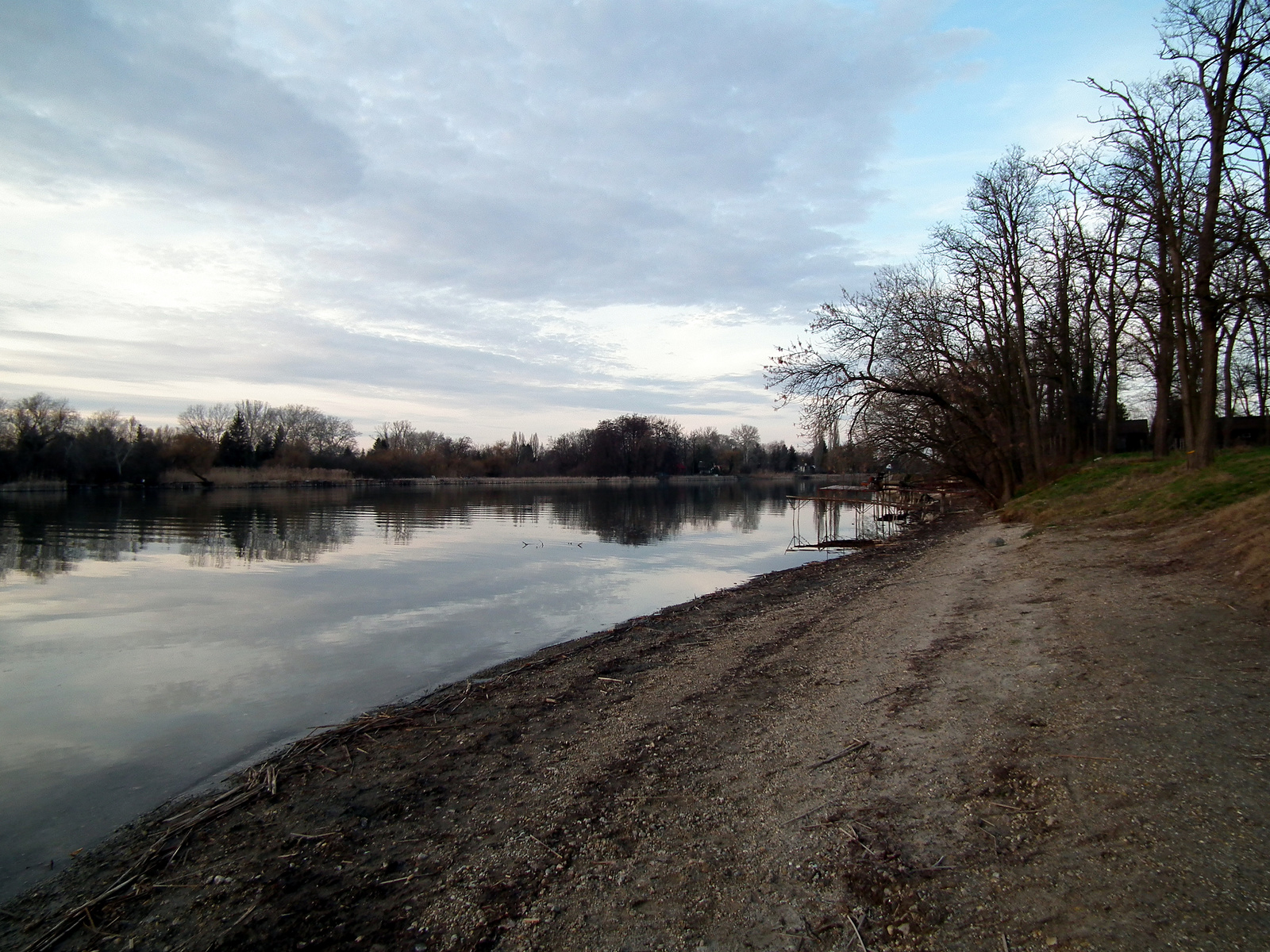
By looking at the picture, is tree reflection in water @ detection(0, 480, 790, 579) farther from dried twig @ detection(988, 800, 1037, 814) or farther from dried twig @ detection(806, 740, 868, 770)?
dried twig @ detection(988, 800, 1037, 814)

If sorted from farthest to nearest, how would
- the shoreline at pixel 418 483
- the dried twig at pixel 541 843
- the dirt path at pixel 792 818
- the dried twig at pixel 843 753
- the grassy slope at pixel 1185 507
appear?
the shoreline at pixel 418 483 → the grassy slope at pixel 1185 507 → the dried twig at pixel 843 753 → the dried twig at pixel 541 843 → the dirt path at pixel 792 818

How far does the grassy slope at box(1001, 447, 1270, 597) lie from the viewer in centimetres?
879

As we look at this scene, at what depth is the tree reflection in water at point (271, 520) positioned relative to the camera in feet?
77.0

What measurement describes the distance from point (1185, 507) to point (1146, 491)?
3223 millimetres

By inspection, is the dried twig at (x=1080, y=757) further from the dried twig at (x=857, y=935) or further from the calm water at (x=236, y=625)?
the calm water at (x=236, y=625)

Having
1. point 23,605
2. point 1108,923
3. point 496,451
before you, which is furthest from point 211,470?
point 1108,923

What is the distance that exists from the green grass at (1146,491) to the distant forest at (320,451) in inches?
261

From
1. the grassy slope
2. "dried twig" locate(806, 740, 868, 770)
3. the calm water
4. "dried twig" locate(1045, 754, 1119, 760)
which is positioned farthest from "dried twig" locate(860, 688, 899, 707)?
the calm water

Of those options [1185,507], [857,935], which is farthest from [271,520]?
[857,935]

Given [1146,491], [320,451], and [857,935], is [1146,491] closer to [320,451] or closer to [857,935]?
[857,935]

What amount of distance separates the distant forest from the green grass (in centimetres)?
663

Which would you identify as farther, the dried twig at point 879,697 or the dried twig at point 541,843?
the dried twig at point 879,697

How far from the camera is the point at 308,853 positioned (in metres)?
4.71

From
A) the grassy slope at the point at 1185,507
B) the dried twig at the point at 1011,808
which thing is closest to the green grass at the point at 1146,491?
the grassy slope at the point at 1185,507
